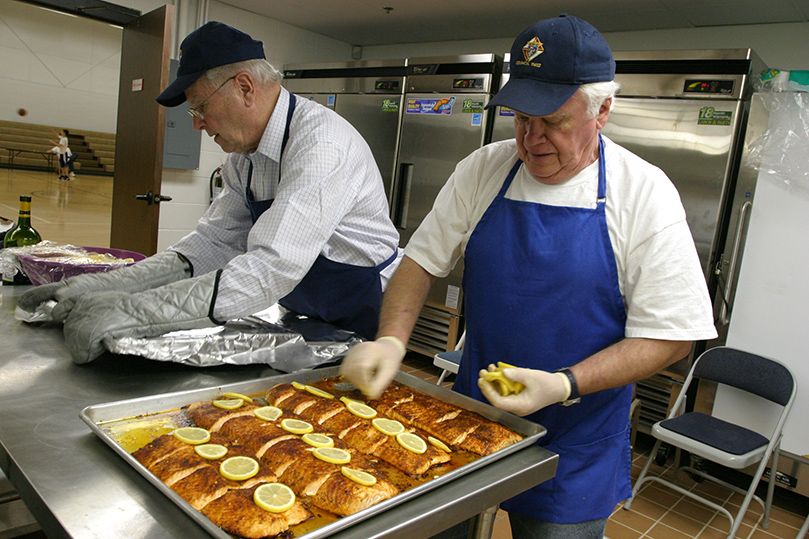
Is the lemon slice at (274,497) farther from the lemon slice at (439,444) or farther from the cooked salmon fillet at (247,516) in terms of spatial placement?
the lemon slice at (439,444)

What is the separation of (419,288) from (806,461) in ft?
9.48

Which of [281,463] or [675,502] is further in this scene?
[675,502]

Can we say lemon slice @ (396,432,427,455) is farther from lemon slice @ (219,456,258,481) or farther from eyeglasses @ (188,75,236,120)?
eyeglasses @ (188,75,236,120)

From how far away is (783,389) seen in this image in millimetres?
3123

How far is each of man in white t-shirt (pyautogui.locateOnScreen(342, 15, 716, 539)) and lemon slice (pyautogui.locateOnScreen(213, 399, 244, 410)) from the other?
10.1 inches

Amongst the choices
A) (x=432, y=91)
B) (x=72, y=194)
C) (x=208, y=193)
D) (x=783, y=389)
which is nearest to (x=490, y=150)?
(x=783, y=389)

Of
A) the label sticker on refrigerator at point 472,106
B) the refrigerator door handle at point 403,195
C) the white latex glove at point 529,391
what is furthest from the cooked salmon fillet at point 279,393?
the refrigerator door handle at point 403,195

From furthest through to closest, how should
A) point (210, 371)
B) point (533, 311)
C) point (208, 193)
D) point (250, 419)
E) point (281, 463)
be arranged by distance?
point (208, 193) < point (210, 371) < point (533, 311) < point (250, 419) < point (281, 463)

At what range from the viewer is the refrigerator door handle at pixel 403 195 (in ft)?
16.8

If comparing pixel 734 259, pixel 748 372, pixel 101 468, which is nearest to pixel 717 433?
pixel 748 372

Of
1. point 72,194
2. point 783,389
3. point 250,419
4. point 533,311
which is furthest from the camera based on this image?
point 72,194

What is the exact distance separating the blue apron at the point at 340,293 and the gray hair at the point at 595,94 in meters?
0.90

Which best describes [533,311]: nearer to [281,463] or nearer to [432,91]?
[281,463]

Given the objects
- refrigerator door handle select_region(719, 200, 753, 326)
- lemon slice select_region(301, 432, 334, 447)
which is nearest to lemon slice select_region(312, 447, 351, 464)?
lemon slice select_region(301, 432, 334, 447)
